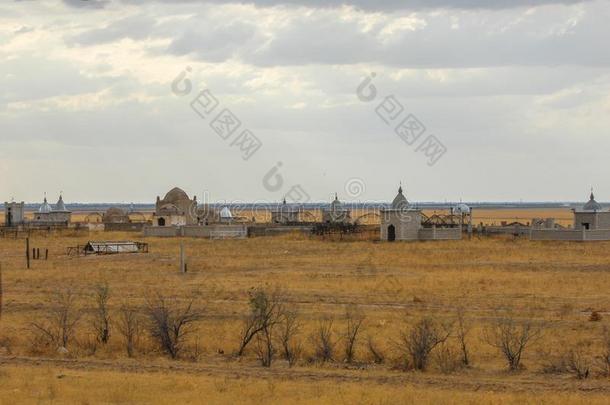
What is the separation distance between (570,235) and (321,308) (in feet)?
130

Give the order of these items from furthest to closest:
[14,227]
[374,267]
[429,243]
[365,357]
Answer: [14,227], [429,243], [374,267], [365,357]

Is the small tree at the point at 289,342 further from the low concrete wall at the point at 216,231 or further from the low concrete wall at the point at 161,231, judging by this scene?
the low concrete wall at the point at 161,231

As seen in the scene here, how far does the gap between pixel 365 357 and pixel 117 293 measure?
14.4 metres

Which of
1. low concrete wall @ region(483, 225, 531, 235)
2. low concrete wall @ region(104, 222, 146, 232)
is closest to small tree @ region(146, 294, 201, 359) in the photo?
low concrete wall @ region(483, 225, 531, 235)

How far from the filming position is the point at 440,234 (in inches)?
2569

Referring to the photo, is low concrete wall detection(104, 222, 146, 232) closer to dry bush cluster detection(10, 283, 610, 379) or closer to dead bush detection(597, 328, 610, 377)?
dry bush cluster detection(10, 283, 610, 379)

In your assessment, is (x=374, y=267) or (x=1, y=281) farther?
(x=374, y=267)

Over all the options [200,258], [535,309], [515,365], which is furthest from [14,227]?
[515,365]

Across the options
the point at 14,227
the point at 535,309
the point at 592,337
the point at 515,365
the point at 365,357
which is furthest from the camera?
the point at 14,227

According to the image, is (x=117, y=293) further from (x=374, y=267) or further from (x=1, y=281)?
(x=374, y=267)

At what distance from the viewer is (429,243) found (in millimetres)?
61812

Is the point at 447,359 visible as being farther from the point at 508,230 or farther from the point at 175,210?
the point at 175,210

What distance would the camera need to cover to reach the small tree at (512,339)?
18.2 meters

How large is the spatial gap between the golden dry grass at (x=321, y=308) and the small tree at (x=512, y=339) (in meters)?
0.26
